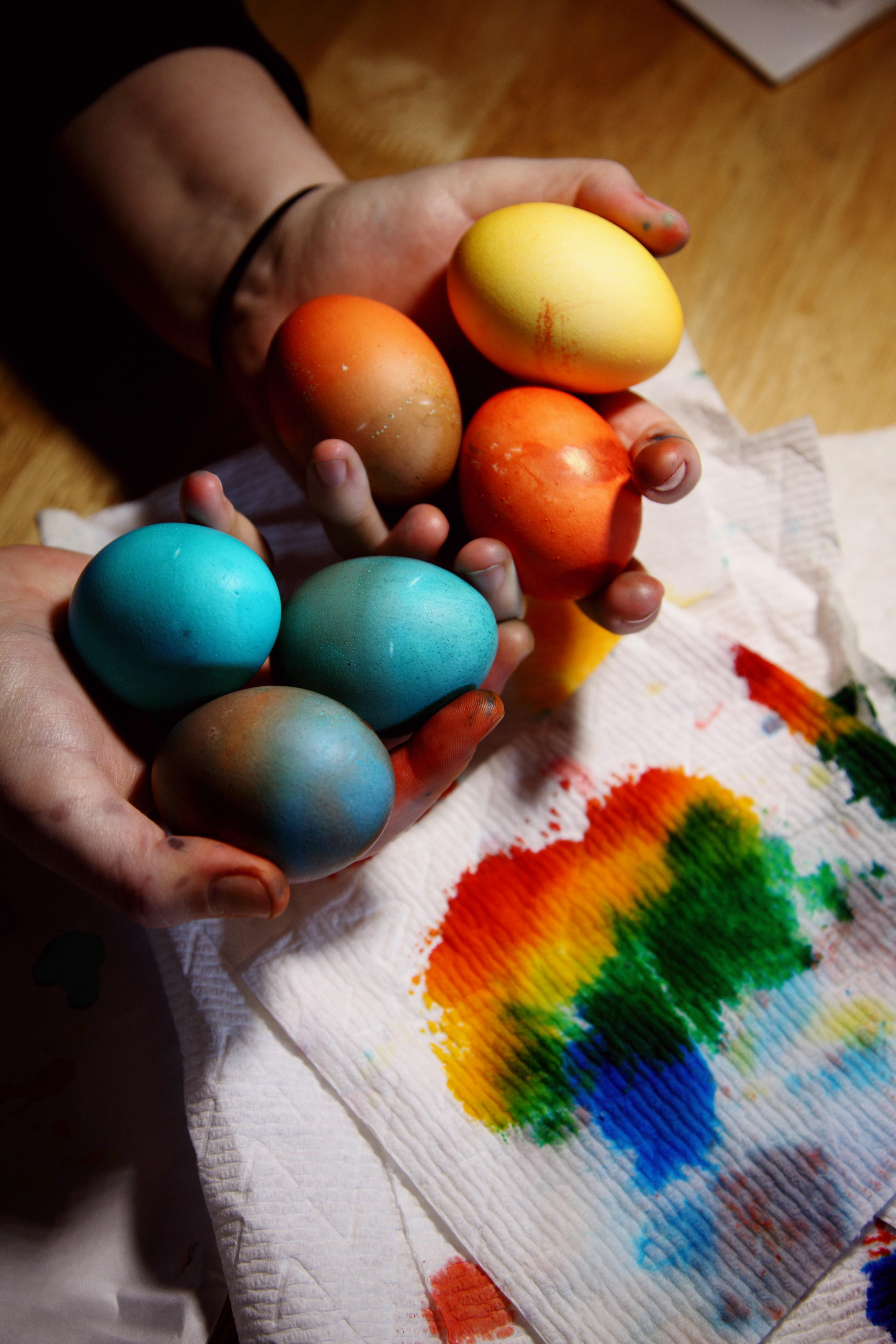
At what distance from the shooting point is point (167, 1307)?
2.40 ft

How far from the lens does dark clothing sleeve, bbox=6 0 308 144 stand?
1.00 m

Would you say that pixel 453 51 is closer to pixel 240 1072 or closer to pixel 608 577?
pixel 608 577

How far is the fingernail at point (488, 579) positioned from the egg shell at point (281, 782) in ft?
0.63

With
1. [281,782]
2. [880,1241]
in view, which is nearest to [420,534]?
[281,782]

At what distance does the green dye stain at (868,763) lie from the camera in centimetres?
86

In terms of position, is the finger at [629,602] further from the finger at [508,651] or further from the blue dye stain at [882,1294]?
the blue dye stain at [882,1294]

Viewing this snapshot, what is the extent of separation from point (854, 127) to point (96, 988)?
1664 millimetres

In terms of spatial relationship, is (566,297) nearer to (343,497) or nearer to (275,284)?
(343,497)

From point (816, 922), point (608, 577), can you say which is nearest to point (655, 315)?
point (608, 577)

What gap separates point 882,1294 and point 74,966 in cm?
84

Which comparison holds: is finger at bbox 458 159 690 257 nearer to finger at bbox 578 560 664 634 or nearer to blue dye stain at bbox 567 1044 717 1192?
finger at bbox 578 560 664 634

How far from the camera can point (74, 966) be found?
0.84 meters

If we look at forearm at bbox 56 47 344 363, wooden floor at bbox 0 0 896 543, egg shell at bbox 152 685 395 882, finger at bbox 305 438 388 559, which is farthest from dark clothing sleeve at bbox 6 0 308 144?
egg shell at bbox 152 685 395 882

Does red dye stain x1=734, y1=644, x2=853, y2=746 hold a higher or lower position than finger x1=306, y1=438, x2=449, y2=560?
higher
